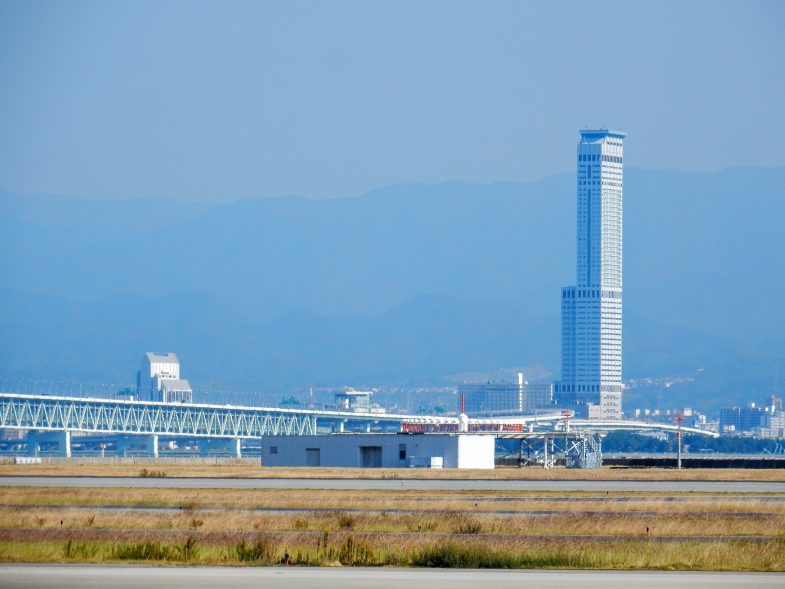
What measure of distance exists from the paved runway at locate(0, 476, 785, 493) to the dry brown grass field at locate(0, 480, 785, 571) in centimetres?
700

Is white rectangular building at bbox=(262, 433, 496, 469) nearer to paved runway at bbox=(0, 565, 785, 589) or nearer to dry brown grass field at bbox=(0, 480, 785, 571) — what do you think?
dry brown grass field at bbox=(0, 480, 785, 571)

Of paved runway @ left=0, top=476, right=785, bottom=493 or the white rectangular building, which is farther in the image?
the white rectangular building

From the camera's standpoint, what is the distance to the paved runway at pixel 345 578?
3866 cm

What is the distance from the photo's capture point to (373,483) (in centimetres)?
9512

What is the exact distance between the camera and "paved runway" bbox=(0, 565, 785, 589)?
38656 mm

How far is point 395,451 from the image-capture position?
13675cm

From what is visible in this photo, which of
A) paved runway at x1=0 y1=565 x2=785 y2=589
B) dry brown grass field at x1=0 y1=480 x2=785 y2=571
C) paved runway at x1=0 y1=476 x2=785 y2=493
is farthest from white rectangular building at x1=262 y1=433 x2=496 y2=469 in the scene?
paved runway at x1=0 y1=565 x2=785 y2=589

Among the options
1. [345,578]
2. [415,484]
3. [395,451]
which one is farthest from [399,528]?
[395,451]

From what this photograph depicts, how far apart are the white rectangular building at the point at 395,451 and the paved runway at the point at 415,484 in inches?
1253

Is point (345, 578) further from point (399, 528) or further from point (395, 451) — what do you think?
point (395, 451)

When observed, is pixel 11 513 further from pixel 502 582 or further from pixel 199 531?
pixel 502 582

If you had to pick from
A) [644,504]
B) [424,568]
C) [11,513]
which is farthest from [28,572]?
[644,504]

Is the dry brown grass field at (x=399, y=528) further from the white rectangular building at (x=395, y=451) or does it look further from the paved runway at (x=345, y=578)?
the white rectangular building at (x=395, y=451)

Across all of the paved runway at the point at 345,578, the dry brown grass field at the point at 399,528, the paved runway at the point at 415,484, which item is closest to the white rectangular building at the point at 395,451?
the paved runway at the point at 415,484
